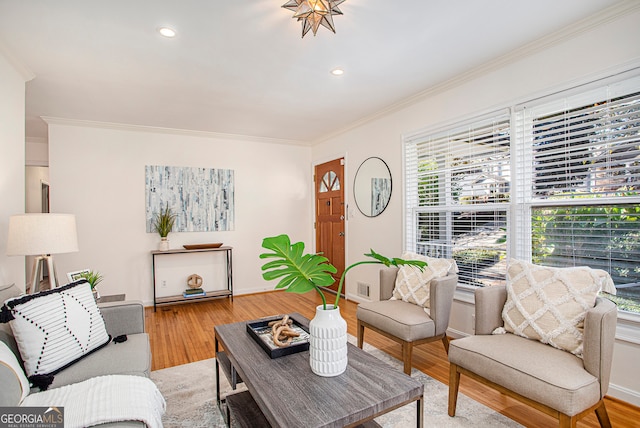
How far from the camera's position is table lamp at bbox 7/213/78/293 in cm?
223

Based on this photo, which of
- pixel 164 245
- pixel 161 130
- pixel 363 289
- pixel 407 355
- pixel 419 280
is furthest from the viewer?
pixel 161 130

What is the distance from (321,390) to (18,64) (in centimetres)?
336

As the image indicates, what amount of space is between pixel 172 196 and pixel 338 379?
4.01 m

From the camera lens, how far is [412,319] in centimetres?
239

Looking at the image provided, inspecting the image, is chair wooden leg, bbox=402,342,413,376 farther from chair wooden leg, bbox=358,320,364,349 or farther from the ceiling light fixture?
the ceiling light fixture

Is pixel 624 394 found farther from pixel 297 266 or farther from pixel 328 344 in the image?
pixel 297 266

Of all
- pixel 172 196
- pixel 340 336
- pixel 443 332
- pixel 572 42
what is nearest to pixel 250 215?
pixel 172 196

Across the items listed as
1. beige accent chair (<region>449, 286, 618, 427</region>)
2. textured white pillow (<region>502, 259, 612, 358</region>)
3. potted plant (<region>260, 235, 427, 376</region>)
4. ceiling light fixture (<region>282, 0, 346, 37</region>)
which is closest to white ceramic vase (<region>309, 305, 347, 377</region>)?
potted plant (<region>260, 235, 427, 376</region>)

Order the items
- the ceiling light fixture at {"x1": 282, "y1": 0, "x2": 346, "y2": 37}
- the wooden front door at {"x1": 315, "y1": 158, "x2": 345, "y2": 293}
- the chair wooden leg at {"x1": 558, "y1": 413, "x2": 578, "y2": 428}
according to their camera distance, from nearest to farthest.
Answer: the chair wooden leg at {"x1": 558, "y1": 413, "x2": 578, "y2": 428}, the ceiling light fixture at {"x1": 282, "y1": 0, "x2": 346, "y2": 37}, the wooden front door at {"x1": 315, "y1": 158, "x2": 345, "y2": 293}

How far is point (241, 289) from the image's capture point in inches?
202

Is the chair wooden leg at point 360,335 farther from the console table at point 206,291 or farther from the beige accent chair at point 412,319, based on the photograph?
the console table at point 206,291

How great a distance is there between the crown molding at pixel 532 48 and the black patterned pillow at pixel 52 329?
335 centimetres

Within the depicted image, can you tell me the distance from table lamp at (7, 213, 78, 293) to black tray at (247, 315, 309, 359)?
61.4 inches

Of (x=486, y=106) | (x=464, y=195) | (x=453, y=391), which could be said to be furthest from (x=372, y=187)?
(x=453, y=391)
